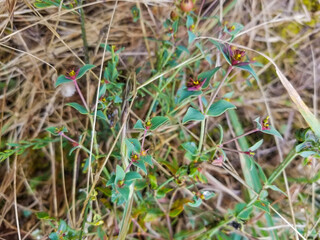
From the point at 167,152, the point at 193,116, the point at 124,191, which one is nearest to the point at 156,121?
the point at 193,116

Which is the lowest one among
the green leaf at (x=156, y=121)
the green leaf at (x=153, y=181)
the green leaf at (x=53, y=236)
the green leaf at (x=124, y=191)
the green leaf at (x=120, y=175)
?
the green leaf at (x=53, y=236)

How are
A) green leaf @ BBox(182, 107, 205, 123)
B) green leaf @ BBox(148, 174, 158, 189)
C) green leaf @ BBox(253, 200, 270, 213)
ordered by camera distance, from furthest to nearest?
green leaf @ BBox(148, 174, 158, 189) < green leaf @ BBox(253, 200, 270, 213) < green leaf @ BBox(182, 107, 205, 123)

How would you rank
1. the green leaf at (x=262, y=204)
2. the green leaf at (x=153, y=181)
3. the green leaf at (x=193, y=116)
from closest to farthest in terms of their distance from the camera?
the green leaf at (x=193, y=116) → the green leaf at (x=262, y=204) → the green leaf at (x=153, y=181)

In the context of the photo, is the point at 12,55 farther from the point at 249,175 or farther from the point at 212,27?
the point at 249,175

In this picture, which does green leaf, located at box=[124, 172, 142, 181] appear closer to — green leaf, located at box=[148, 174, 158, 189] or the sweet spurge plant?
the sweet spurge plant

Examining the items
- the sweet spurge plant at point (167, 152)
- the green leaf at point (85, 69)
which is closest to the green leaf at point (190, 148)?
the sweet spurge plant at point (167, 152)

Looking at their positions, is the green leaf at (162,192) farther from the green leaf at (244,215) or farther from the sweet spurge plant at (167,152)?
the green leaf at (244,215)

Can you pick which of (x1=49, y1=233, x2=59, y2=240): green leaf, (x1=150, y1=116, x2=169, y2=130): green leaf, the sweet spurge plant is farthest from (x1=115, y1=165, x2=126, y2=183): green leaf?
(x1=49, y1=233, x2=59, y2=240): green leaf

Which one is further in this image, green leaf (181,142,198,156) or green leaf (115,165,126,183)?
green leaf (181,142,198,156)
